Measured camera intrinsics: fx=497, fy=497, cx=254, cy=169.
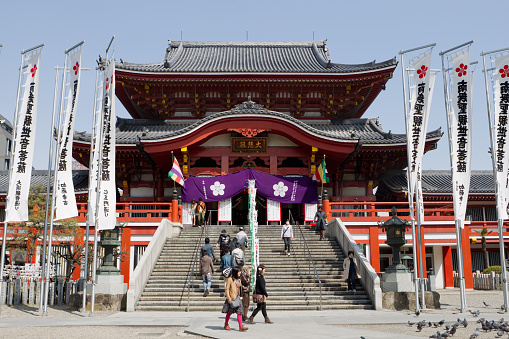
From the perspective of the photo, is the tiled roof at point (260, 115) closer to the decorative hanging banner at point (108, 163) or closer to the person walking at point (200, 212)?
the person walking at point (200, 212)

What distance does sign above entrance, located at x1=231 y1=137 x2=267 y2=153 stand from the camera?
24.3 meters

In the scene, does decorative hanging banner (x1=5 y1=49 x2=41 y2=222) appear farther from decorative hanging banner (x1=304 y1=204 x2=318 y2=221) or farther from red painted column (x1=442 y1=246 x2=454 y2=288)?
red painted column (x1=442 y1=246 x2=454 y2=288)

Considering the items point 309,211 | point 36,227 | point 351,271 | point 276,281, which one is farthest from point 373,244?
point 36,227

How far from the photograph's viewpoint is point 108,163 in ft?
51.0

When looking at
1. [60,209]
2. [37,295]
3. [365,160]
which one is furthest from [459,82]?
[37,295]

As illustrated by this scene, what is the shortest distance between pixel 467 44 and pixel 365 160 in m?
10.9

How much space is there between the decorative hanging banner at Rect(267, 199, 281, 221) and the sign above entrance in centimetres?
280

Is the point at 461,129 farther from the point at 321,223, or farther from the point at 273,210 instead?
the point at 273,210

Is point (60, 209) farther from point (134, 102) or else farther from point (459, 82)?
point (134, 102)

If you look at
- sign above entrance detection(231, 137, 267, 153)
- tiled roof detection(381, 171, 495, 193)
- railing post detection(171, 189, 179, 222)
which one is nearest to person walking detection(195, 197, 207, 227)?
railing post detection(171, 189, 179, 222)

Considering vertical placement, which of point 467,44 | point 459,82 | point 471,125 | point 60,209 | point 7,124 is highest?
point 7,124

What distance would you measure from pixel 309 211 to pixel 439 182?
29.9ft

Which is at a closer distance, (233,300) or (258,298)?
(233,300)

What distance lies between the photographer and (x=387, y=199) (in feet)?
91.0
